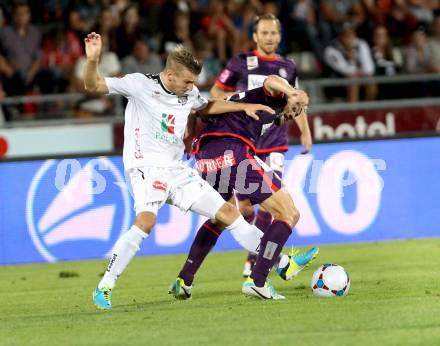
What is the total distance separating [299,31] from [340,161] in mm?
4947

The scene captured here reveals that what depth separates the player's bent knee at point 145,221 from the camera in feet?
27.3

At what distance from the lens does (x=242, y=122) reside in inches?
357

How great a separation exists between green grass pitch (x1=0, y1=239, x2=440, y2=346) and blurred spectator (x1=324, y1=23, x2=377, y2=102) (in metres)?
5.79

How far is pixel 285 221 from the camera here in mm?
8688

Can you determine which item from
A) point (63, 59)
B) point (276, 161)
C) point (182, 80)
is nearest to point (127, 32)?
point (63, 59)

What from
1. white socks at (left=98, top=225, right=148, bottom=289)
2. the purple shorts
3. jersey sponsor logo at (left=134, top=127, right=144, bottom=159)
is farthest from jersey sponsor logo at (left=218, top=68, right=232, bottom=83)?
white socks at (left=98, top=225, right=148, bottom=289)

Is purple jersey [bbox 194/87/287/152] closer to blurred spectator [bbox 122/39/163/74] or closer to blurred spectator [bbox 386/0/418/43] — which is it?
blurred spectator [bbox 122/39/163/74]

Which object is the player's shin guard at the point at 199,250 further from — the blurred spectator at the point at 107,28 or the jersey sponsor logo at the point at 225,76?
the blurred spectator at the point at 107,28

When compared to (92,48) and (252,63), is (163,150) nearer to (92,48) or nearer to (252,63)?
(92,48)

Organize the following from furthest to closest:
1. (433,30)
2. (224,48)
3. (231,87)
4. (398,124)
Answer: (433,30), (224,48), (398,124), (231,87)

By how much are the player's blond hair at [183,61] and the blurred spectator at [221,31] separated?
8.77m

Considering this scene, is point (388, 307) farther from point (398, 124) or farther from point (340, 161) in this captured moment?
point (398, 124)

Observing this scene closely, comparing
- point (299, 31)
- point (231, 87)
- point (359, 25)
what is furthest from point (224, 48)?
point (231, 87)

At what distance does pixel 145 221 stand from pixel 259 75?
114 inches
